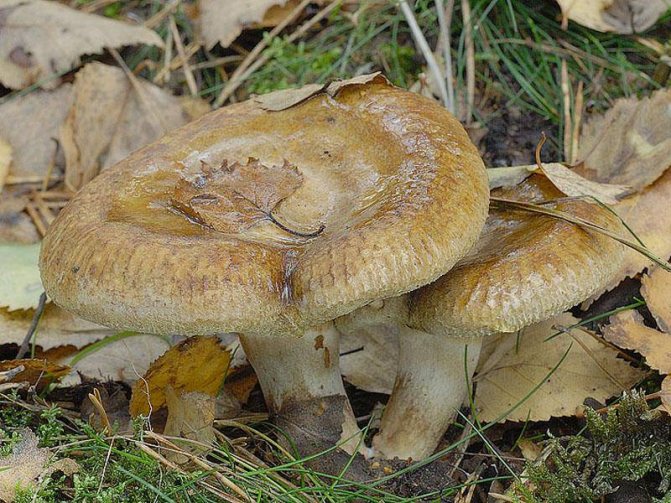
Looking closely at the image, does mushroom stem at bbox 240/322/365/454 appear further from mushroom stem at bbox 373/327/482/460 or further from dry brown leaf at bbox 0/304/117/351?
dry brown leaf at bbox 0/304/117/351

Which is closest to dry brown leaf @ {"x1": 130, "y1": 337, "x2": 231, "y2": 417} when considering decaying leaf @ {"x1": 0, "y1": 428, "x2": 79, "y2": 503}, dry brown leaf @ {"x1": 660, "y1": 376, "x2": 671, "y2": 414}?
decaying leaf @ {"x1": 0, "y1": 428, "x2": 79, "y2": 503}

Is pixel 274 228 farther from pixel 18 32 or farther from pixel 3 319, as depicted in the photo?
pixel 18 32

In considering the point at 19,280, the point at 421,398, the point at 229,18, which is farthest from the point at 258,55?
the point at 421,398

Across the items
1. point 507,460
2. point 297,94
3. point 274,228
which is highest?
point 297,94

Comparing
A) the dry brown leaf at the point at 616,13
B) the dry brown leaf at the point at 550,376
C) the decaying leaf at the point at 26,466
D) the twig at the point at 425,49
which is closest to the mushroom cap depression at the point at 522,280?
the dry brown leaf at the point at 550,376

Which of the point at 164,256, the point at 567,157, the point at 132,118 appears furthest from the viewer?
the point at 132,118

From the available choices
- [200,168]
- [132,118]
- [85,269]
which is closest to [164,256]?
[85,269]

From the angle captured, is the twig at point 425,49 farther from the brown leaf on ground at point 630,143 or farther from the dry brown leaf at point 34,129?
the dry brown leaf at point 34,129

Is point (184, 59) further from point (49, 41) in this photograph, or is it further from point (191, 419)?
point (191, 419)
